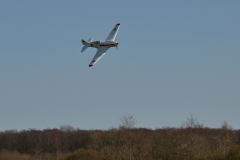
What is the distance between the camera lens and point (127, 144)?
7700 centimetres

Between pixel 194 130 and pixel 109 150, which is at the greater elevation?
pixel 194 130

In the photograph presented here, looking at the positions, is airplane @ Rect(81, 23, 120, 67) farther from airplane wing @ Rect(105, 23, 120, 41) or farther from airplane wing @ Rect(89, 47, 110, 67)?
airplane wing @ Rect(105, 23, 120, 41)

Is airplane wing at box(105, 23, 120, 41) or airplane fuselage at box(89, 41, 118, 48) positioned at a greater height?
airplane wing at box(105, 23, 120, 41)

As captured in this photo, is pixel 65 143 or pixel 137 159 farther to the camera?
pixel 65 143

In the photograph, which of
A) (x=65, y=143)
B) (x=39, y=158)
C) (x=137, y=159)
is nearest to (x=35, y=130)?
(x=65, y=143)

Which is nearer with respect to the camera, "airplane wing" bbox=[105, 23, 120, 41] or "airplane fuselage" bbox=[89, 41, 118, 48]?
"airplane fuselage" bbox=[89, 41, 118, 48]

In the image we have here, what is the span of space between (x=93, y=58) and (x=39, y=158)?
50.4m

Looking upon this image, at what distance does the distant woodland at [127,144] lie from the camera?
202 ft

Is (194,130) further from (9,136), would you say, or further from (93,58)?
(9,136)

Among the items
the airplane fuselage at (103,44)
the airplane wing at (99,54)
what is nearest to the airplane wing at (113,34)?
the airplane fuselage at (103,44)

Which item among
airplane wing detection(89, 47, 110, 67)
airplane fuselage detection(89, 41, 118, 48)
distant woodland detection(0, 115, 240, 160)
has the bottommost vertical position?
distant woodland detection(0, 115, 240, 160)

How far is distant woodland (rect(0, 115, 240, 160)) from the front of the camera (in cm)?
6144

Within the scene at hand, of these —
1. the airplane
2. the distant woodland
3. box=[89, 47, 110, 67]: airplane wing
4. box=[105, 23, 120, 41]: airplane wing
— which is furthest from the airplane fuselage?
the distant woodland

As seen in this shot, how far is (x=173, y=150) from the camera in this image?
235 ft
